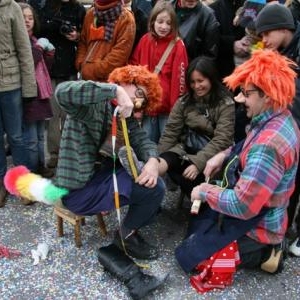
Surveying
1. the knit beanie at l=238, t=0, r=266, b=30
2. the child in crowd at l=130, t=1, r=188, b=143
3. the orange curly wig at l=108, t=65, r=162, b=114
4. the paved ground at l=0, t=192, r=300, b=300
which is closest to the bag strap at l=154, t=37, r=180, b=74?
the child in crowd at l=130, t=1, r=188, b=143

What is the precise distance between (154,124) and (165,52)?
0.66m

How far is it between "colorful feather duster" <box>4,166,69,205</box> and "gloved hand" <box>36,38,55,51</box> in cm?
131

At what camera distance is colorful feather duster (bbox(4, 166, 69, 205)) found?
2803 millimetres

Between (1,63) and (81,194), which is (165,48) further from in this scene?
(81,194)

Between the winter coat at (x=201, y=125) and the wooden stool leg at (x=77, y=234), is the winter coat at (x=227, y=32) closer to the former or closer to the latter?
the winter coat at (x=201, y=125)

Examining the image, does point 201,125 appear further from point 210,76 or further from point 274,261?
point 274,261

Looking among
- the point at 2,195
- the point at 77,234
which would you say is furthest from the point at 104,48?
the point at 77,234

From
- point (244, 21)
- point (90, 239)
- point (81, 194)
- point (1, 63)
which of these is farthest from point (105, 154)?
point (244, 21)

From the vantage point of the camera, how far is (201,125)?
3.41m

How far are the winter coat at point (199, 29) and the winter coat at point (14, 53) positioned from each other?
1.35 meters

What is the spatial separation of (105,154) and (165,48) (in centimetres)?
133

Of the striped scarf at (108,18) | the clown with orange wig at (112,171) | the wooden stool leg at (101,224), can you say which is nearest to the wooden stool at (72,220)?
the wooden stool leg at (101,224)

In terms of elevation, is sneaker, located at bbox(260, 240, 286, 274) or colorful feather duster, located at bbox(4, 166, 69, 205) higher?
colorful feather duster, located at bbox(4, 166, 69, 205)

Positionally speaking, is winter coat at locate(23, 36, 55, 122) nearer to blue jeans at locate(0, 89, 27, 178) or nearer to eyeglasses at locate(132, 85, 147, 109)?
blue jeans at locate(0, 89, 27, 178)
